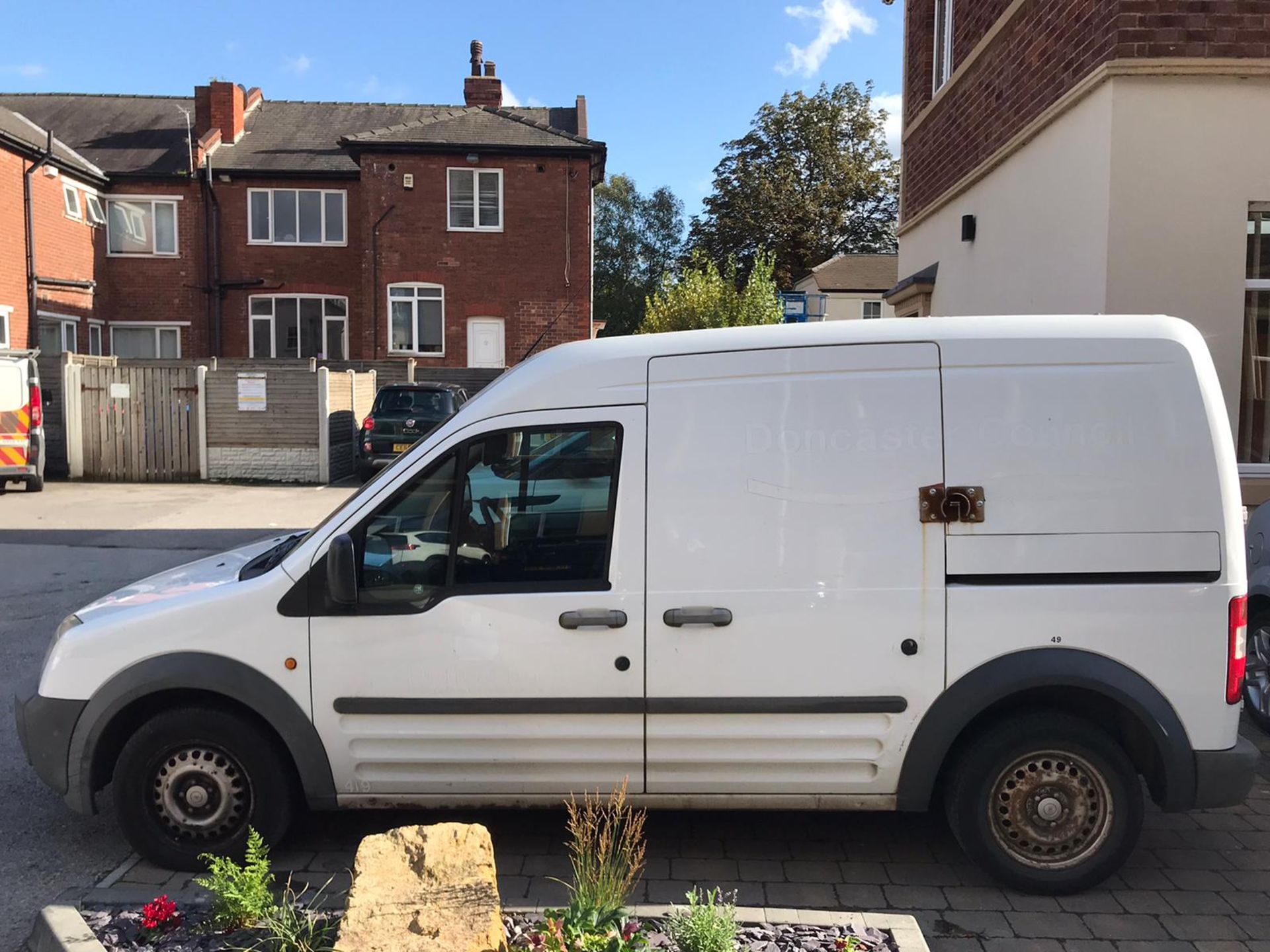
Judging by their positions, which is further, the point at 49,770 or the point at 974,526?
the point at 49,770

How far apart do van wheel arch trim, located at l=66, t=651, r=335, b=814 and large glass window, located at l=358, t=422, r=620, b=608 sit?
533 mm

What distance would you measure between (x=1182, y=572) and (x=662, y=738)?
196 cm

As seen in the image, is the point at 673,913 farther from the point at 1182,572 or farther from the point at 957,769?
the point at 1182,572

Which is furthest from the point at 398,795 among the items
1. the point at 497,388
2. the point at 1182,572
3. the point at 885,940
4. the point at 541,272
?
the point at 541,272

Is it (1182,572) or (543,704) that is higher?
(1182,572)

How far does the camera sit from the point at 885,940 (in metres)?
3.24

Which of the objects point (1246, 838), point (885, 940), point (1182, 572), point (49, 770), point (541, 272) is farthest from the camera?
point (541, 272)

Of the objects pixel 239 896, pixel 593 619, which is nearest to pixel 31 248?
pixel 593 619

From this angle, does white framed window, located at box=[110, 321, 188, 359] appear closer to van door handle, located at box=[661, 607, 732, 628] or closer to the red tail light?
van door handle, located at box=[661, 607, 732, 628]

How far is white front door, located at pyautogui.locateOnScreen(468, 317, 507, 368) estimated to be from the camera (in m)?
26.4

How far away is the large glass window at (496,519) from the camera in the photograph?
154 inches

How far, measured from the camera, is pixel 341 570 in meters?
3.81

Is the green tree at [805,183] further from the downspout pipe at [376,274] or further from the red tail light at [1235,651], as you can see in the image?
the red tail light at [1235,651]

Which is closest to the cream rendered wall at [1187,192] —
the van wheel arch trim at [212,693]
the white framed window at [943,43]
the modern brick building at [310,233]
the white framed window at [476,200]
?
the white framed window at [943,43]
